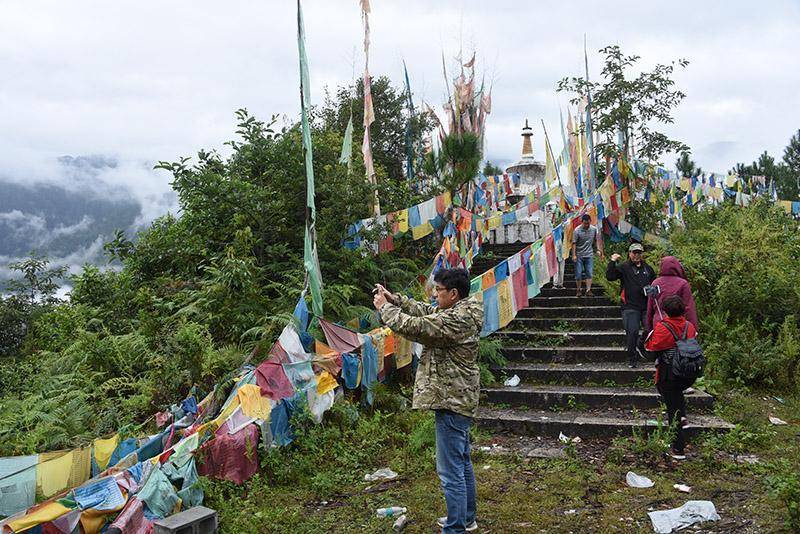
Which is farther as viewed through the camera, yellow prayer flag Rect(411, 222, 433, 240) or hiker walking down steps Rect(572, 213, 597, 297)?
yellow prayer flag Rect(411, 222, 433, 240)

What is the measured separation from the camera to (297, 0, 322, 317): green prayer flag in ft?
22.3

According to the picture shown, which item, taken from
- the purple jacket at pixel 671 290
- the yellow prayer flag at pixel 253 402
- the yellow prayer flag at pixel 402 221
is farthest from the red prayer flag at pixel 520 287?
the yellow prayer flag at pixel 253 402

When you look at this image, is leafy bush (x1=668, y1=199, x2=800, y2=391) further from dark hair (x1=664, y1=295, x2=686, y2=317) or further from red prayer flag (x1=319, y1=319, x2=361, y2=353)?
red prayer flag (x1=319, y1=319, x2=361, y2=353)

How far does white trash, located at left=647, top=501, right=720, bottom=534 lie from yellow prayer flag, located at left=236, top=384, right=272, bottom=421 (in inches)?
135

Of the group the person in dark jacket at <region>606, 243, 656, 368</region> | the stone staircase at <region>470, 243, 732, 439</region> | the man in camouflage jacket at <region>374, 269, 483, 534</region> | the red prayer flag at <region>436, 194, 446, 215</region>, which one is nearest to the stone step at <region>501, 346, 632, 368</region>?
the stone staircase at <region>470, 243, 732, 439</region>

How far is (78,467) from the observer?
485 centimetres

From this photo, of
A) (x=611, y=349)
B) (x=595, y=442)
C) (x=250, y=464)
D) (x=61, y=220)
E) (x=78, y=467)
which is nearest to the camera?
(x=78, y=467)

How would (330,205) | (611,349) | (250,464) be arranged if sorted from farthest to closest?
(330,205)
(611,349)
(250,464)

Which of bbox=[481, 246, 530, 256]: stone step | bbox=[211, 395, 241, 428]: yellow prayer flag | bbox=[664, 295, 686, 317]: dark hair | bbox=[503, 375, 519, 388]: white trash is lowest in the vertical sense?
bbox=[503, 375, 519, 388]: white trash

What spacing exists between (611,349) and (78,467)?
21.7ft

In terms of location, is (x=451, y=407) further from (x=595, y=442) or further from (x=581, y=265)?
(x=581, y=265)

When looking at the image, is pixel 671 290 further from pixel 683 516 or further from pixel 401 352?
pixel 401 352

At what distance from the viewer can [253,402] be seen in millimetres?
5488

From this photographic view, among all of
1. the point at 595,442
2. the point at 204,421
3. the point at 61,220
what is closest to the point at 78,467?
the point at 204,421
